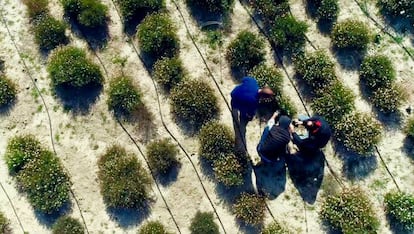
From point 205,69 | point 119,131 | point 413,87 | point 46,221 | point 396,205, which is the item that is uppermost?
point 413,87

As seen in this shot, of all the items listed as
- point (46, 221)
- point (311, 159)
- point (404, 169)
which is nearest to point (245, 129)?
point (311, 159)

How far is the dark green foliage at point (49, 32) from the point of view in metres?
16.2

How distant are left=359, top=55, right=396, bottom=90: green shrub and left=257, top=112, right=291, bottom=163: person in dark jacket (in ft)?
9.60

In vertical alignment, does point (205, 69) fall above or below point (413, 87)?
below

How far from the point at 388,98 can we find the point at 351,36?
225 cm

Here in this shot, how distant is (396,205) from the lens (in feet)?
48.5

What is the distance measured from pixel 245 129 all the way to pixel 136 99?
141 inches

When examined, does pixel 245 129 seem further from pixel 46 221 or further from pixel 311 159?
pixel 46 221

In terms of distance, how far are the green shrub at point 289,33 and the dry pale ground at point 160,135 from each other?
1.26ft

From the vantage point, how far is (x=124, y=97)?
15.8 meters

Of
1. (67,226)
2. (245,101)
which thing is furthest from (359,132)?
(67,226)

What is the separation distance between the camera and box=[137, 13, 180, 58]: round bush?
15.9m

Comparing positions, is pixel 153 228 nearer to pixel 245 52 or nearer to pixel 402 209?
pixel 245 52

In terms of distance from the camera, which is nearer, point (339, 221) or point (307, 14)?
point (339, 221)
